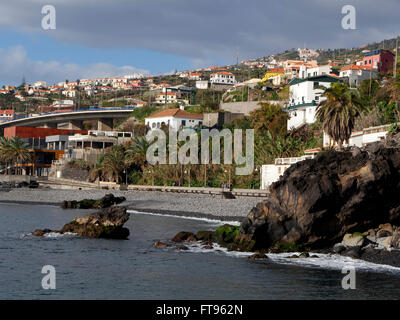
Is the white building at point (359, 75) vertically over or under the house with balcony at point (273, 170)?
over

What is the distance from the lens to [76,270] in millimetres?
30531

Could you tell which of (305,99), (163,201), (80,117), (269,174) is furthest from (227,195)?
(80,117)

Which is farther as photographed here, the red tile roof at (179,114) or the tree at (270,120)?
the red tile roof at (179,114)

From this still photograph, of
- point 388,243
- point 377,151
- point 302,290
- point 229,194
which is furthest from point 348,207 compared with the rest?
point 229,194

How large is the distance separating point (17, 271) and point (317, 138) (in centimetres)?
5473

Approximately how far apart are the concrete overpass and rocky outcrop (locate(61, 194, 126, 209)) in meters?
67.4

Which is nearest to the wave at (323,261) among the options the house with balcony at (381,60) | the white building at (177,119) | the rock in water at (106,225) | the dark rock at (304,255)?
the dark rock at (304,255)

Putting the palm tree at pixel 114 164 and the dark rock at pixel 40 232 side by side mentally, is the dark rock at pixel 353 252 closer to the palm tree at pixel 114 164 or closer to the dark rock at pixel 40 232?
the dark rock at pixel 40 232

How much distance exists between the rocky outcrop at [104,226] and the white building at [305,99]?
46240 millimetres

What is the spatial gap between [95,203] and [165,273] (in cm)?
4462

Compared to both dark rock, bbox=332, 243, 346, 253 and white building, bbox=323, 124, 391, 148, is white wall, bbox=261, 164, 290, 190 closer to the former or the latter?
white building, bbox=323, 124, 391, 148

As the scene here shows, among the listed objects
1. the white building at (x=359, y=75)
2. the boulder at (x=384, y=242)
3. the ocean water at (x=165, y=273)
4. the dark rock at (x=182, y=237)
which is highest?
the white building at (x=359, y=75)

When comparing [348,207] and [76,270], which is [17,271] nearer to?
[76,270]

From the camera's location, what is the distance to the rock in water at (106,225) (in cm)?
4378
